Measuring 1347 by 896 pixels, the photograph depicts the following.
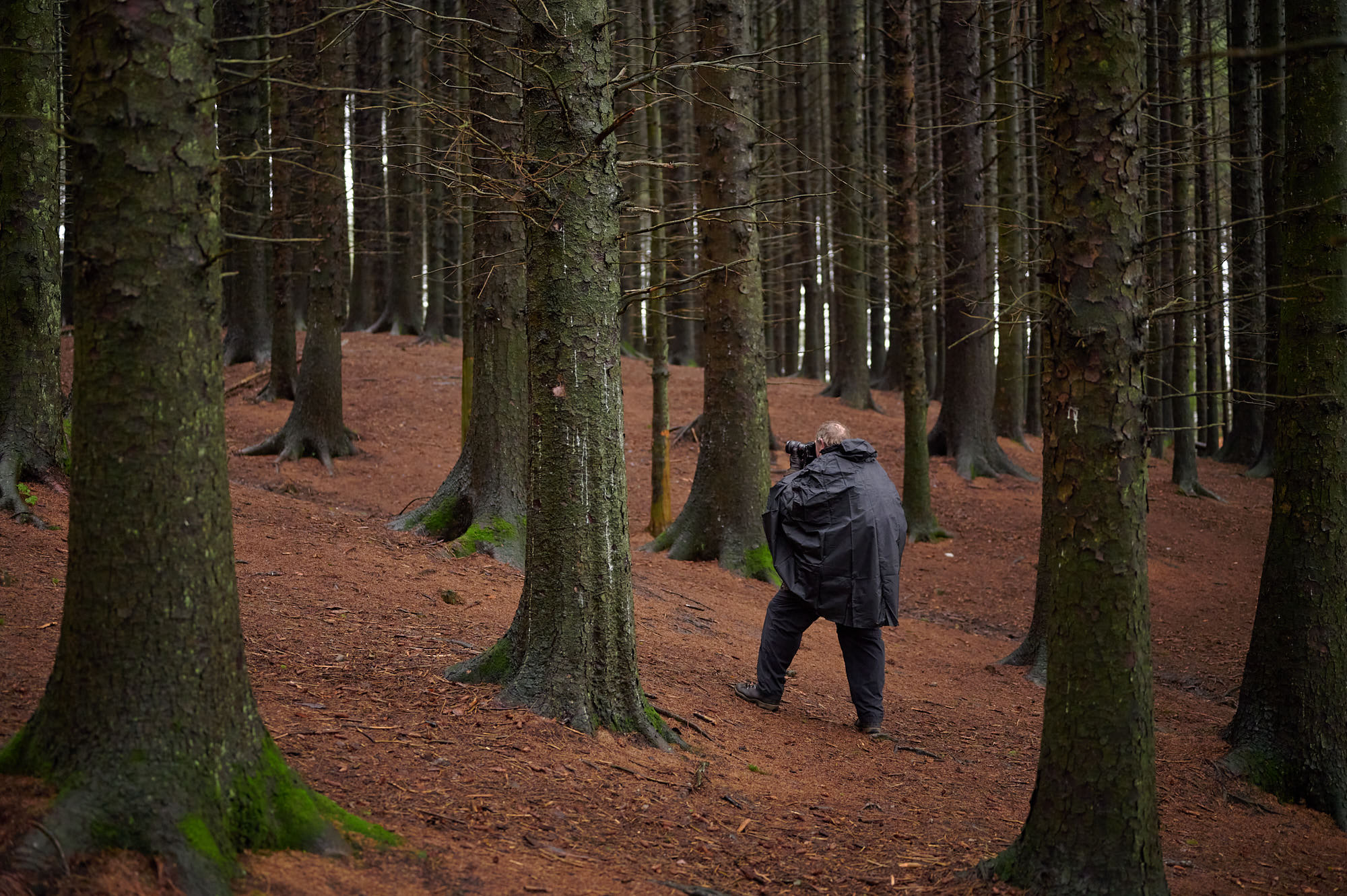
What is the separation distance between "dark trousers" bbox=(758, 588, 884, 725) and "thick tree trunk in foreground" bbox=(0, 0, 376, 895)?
3.90m

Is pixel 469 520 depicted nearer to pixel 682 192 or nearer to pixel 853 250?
pixel 682 192

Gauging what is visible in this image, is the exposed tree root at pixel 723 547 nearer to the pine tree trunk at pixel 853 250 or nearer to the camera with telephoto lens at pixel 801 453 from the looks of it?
the camera with telephoto lens at pixel 801 453

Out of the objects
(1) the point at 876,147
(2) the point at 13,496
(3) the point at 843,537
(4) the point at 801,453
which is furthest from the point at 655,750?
(1) the point at 876,147

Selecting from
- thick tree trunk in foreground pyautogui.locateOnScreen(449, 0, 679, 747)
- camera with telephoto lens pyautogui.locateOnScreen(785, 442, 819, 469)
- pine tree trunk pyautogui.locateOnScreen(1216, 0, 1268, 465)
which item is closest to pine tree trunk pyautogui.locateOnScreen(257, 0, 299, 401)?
thick tree trunk in foreground pyautogui.locateOnScreen(449, 0, 679, 747)

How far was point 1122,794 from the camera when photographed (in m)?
3.90

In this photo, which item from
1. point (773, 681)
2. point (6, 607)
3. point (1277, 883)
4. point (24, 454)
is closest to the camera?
point (1277, 883)

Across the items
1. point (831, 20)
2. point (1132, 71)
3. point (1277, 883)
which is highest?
point (831, 20)

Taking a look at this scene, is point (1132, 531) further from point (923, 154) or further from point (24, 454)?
point (923, 154)

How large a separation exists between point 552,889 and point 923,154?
72.7 feet

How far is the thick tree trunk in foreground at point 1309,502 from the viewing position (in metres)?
6.00

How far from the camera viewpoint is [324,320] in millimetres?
13828

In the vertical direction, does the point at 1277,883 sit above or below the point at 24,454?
below

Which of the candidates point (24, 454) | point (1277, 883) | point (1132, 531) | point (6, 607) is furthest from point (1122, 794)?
point (24, 454)

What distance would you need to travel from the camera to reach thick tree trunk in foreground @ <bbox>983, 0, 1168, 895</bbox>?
3.90m
